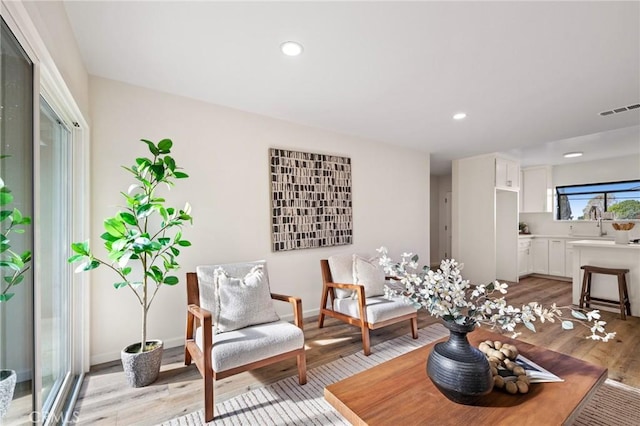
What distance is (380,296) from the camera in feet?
9.98

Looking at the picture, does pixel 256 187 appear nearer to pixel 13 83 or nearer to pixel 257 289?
pixel 257 289

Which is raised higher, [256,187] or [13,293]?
[256,187]

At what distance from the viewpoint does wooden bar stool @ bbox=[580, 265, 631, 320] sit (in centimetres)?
353

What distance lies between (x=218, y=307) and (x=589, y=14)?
9.86 feet

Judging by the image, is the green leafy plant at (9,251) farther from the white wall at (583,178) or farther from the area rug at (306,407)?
the white wall at (583,178)

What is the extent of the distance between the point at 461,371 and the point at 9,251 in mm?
1922

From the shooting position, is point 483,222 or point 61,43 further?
point 483,222

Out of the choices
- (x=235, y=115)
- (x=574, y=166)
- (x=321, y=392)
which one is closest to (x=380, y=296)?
(x=321, y=392)

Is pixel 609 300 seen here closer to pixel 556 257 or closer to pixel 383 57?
pixel 556 257

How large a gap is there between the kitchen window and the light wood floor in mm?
3005

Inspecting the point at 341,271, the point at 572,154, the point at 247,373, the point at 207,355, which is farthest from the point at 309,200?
the point at 572,154

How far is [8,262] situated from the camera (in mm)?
1150

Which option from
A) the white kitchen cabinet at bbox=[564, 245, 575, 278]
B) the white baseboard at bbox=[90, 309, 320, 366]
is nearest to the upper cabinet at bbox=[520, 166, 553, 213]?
the white kitchen cabinet at bbox=[564, 245, 575, 278]

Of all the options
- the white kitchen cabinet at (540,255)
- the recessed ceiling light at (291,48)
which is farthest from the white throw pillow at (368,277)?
the white kitchen cabinet at (540,255)
